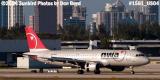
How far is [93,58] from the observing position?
9512 cm

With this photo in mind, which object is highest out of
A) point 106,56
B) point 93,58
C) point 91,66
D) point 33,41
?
point 33,41

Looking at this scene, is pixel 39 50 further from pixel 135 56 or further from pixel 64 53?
pixel 135 56

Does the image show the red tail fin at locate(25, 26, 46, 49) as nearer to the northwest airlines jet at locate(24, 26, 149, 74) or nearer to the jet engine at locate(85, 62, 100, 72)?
the northwest airlines jet at locate(24, 26, 149, 74)

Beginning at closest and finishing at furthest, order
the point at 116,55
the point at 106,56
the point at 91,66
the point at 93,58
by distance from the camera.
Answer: the point at 116,55 < the point at 106,56 < the point at 91,66 < the point at 93,58

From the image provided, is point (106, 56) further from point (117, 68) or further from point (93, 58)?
point (117, 68)

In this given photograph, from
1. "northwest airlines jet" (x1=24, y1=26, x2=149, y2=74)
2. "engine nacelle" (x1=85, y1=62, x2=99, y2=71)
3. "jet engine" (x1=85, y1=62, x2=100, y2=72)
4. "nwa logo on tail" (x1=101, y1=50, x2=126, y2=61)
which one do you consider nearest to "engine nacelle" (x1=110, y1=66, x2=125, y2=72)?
"northwest airlines jet" (x1=24, y1=26, x2=149, y2=74)

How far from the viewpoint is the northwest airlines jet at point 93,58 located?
92250 mm

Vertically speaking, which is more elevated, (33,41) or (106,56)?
(33,41)

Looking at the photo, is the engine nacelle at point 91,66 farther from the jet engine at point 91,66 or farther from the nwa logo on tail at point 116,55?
the nwa logo on tail at point 116,55

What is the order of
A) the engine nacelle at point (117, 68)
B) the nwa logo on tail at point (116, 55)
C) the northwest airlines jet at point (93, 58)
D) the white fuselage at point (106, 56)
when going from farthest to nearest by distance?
the engine nacelle at point (117, 68), the nwa logo on tail at point (116, 55), the northwest airlines jet at point (93, 58), the white fuselage at point (106, 56)

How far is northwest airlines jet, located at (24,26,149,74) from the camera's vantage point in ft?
303

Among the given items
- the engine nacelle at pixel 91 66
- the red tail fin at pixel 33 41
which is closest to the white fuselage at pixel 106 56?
the engine nacelle at pixel 91 66

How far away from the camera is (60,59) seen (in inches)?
3784

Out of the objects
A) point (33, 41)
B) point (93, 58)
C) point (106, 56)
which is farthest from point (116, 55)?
point (33, 41)
